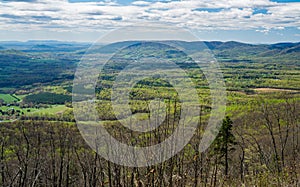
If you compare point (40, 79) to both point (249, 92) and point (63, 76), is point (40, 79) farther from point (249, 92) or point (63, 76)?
point (249, 92)

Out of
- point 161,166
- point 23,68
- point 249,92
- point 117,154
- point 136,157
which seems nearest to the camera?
point 161,166

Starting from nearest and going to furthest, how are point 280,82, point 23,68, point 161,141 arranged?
point 161,141 < point 280,82 < point 23,68

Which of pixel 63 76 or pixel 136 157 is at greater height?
pixel 136 157

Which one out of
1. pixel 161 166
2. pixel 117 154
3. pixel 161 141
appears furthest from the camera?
pixel 117 154

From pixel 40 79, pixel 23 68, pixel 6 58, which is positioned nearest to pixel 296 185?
pixel 40 79

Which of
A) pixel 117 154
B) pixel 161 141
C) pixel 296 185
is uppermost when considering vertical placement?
pixel 161 141

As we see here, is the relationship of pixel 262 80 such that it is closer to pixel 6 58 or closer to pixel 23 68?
pixel 23 68

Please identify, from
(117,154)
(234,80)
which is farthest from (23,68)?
(117,154)

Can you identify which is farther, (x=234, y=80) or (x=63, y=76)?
(x=63, y=76)

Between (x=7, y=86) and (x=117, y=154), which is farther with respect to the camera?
(x=7, y=86)
